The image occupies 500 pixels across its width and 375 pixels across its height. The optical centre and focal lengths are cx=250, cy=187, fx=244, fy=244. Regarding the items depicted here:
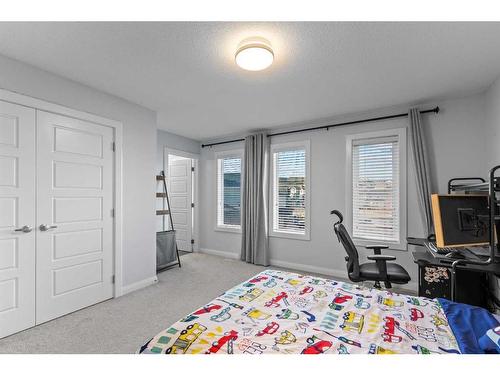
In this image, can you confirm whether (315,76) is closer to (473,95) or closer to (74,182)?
(473,95)

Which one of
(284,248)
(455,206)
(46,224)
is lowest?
(284,248)

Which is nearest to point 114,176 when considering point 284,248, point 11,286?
point 11,286

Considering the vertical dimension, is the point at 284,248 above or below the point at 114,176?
below

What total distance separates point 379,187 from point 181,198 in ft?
12.8

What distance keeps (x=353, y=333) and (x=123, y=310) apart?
245 cm

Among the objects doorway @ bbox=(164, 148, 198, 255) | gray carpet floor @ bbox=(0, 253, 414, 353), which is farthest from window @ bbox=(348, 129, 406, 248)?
doorway @ bbox=(164, 148, 198, 255)

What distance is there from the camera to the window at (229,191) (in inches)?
197

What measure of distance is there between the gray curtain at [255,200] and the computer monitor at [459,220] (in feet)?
9.19

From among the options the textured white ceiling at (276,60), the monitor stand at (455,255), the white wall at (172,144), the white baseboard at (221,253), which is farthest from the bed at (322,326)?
the white wall at (172,144)

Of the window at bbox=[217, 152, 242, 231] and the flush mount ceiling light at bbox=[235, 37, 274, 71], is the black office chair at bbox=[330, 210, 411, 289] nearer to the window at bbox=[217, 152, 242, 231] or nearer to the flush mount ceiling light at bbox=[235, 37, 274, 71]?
the flush mount ceiling light at bbox=[235, 37, 274, 71]

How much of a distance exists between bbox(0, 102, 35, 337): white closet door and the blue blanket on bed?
127 inches

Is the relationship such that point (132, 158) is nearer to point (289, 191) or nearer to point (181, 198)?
point (181, 198)

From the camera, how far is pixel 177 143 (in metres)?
4.85

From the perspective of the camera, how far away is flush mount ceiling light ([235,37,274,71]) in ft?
6.00
